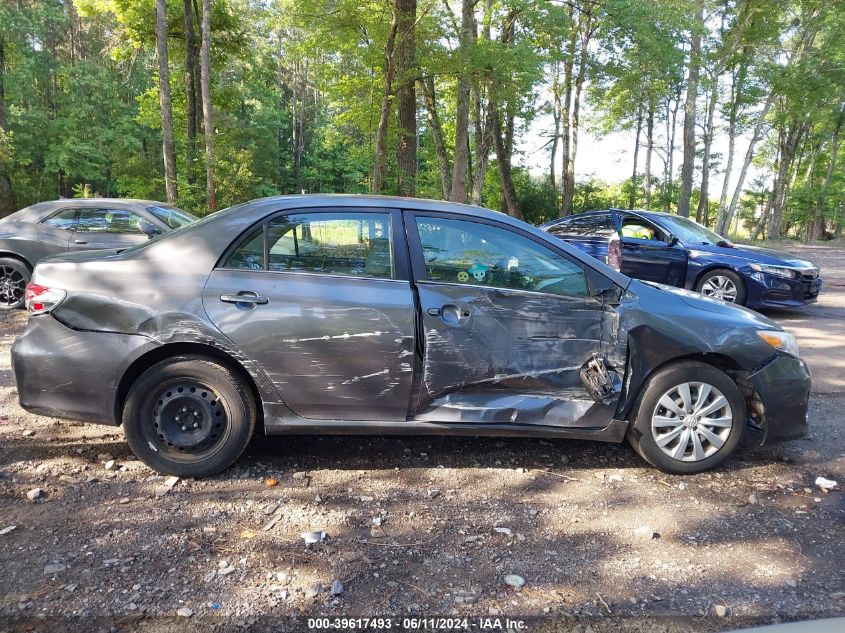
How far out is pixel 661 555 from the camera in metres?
2.72

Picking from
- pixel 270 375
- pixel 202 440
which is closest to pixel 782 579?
pixel 270 375

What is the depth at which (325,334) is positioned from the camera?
127 inches

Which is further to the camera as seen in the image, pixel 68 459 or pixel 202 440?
pixel 68 459

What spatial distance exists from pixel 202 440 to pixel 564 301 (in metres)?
2.32

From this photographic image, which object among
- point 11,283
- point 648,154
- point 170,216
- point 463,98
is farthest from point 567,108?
point 11,283

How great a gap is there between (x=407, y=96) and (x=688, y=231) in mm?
7982

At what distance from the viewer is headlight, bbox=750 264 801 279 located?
8164 mm

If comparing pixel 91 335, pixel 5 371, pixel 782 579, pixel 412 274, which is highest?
pixel 412 274

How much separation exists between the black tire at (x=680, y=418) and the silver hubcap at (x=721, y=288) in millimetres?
5520

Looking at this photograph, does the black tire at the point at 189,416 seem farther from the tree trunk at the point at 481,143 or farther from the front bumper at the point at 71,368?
the tree trunk at the point at 481,143

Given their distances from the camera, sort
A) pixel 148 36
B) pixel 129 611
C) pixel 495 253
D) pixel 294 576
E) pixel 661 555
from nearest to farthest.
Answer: pixel 129 611 < pixel 294 576 < pixel 661 555 < pixel 495 253 < pixel 148 36

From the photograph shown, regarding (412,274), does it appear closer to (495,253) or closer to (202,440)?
(495,253)

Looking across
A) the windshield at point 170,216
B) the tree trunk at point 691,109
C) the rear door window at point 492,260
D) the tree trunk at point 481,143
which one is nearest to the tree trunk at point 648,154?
the tree trunk at point 691,109

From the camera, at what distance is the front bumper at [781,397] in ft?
11.5
